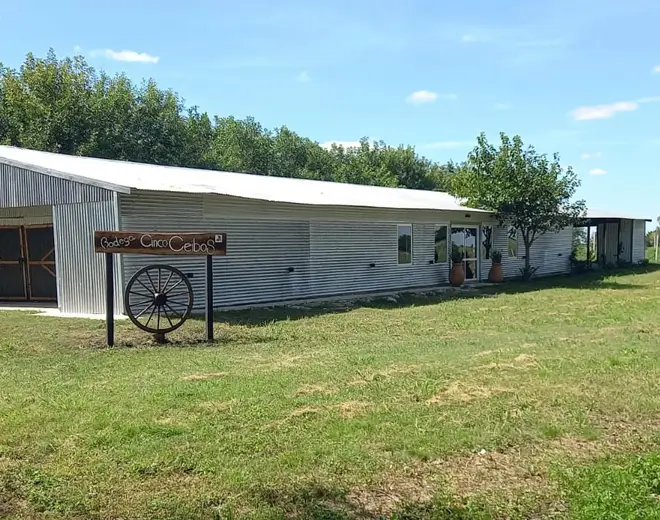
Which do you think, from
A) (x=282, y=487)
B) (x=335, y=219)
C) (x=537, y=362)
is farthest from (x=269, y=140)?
(x=282, y=487)

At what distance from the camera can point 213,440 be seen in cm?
461

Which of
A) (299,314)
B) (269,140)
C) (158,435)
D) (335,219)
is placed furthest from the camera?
(269,140)

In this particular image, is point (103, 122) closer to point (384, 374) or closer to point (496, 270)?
point (496, 270)

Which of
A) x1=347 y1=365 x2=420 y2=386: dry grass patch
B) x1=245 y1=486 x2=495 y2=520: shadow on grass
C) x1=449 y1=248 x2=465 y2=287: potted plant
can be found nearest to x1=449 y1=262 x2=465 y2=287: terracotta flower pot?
x1=449 y1=248 x2=465 y2=287: potted plant

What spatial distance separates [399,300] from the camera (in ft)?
51.2

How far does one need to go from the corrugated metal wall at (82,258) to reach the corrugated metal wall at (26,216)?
138cm

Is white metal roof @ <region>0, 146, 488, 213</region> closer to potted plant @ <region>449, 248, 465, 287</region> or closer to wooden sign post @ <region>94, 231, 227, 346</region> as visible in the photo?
potted plant @ <region>449, 248, 465, 287</region>

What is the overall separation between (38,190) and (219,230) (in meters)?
3.79

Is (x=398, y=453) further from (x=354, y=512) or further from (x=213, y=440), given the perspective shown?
(x=213, y=440)

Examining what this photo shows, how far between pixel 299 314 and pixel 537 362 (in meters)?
6.16

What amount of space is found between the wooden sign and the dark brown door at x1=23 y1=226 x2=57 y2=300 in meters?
6.05

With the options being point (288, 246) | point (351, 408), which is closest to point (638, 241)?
point (288, 246)

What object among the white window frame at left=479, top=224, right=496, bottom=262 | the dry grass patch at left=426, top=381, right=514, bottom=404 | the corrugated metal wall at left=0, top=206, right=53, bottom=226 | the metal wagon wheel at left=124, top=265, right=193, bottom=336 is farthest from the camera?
the white window frame at left=479, top=224, right=496, bottom=262

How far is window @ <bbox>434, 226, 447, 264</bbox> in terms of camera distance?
20.0 m
